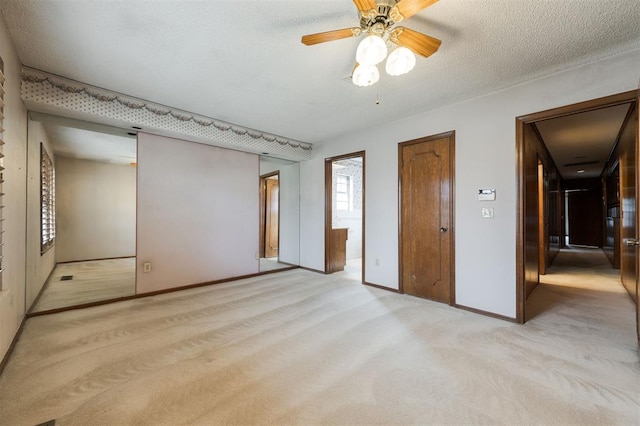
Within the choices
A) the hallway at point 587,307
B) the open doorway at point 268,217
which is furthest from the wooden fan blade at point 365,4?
the open doorway at point 268,217

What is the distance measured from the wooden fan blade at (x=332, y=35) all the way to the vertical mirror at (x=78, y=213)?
3044 millimetres

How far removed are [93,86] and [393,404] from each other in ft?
13.4

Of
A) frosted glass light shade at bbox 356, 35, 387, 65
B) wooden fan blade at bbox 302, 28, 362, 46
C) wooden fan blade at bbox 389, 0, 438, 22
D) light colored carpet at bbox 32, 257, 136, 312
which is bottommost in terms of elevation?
light colored carpet at bbox 32, 257, 136, 312

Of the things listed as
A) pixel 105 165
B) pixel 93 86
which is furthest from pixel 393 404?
pixel 105 165

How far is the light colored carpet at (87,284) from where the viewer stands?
134 inches

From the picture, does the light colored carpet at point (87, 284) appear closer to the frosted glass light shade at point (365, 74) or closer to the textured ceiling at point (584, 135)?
the frosted glass light shade at point (365, 74)

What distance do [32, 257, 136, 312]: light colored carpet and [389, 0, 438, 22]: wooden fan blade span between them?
424 centimetres

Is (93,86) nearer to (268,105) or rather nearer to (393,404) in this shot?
(268,105)

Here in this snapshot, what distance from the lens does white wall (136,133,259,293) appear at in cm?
372

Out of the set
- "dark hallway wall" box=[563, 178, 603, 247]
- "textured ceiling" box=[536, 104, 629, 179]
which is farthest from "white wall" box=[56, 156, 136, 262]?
"dark hallway wall" box=[563, 178, 603, 247]

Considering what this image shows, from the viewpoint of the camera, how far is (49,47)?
2.32m

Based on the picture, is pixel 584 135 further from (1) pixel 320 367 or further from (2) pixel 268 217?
(2) pixel 268 217

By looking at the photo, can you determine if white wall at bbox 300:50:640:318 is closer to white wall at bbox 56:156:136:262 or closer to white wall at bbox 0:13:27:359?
white wall at bbox 0:13:27:359

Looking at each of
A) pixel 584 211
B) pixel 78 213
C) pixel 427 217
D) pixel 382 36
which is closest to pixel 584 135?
pixel 427 217
